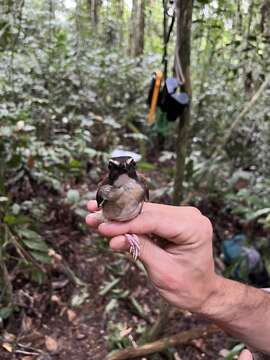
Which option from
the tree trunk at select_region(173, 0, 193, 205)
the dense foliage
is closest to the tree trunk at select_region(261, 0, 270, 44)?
the dense foliage

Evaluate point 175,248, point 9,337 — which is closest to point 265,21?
point 175,248

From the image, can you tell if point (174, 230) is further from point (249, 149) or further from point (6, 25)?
point (249, 149)

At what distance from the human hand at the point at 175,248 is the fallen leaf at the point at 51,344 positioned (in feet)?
4.97

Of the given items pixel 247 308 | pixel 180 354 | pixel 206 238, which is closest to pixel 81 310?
pixel 180 354

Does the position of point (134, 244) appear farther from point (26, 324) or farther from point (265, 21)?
point (265, 21)

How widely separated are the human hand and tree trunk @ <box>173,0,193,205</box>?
51.9 inches

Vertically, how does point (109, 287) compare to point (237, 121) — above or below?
below

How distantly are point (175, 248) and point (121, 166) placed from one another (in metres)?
0.29

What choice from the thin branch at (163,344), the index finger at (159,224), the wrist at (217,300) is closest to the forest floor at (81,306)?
the thin branch at (163,344)

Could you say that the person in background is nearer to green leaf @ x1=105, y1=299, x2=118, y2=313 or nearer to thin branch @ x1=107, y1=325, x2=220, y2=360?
thin branch @ x1=107, y1=325, x2=220, y2=360

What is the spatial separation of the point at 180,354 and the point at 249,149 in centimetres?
197

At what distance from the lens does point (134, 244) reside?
3.75 feet

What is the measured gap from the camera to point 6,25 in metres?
2.92

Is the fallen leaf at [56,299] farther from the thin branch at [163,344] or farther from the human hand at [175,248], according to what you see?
the human hand at [175,248]
